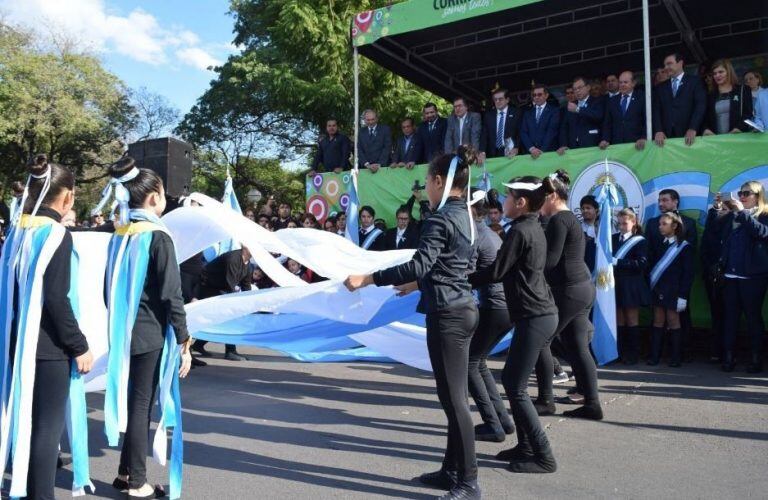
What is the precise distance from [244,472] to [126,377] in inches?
41.1

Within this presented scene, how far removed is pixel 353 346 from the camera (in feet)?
22.9

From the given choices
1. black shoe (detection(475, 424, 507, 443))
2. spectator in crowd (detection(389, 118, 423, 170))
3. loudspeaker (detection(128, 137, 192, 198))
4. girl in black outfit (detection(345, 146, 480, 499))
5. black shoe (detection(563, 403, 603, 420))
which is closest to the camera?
girl in black outfit (detection(345, 146, 480, 499))

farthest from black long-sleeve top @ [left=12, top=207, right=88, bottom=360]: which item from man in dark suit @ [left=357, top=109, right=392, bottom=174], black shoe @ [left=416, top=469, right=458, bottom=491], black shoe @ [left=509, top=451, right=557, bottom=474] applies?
man in dark suit @ [left=357, top=109, right=392, bottom=174]

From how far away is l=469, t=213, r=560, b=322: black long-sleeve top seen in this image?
4.13 meters

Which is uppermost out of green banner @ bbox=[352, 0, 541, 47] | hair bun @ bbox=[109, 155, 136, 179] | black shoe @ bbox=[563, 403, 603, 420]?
green banner @ bbox=[352, 0, 541, 47]


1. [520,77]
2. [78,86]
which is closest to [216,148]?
[78,86]

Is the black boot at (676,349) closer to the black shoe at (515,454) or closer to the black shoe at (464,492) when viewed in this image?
the black shoe at (515,454)

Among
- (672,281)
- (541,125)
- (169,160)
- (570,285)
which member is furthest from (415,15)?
(570,285)

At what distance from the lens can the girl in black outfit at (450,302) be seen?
355 centimetres

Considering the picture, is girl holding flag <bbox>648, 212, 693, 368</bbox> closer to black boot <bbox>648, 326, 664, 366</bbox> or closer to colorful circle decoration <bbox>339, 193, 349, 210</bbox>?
black boot <bbox>648, 326, 664, 366</bbox>

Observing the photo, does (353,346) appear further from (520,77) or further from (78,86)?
(78,86)

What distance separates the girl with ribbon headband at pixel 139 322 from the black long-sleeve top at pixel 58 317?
0.40m

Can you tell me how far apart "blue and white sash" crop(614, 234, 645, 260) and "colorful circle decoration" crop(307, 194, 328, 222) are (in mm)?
5317

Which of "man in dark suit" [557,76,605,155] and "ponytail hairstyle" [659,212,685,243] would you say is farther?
"man in dark suit" [557,76,605,155]
